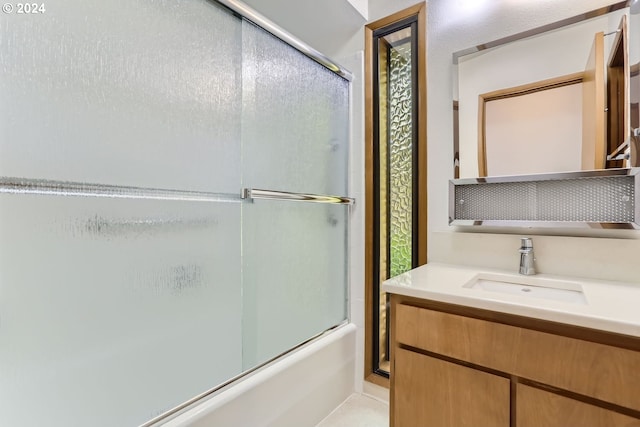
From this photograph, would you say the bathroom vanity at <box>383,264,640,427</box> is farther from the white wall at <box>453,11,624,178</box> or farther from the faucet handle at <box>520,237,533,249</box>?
the white wall at <box>453,11,624,178</box>

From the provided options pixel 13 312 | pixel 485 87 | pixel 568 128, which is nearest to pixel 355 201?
pixel 485 87

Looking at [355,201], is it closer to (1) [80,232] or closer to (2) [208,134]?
(2) [208,134]

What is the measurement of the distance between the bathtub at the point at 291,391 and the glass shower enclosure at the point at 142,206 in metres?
0.07

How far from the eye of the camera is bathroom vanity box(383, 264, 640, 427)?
2.39 feet

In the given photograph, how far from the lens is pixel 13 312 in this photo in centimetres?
80

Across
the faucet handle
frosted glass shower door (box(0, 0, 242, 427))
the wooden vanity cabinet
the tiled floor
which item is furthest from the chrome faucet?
frosted glass shower door (box(0, 0, 242, 427))

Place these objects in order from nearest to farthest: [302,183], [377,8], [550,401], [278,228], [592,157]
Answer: [550,401], [592,157], [278,228], [302,183], [377,8]

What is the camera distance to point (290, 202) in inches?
58.3

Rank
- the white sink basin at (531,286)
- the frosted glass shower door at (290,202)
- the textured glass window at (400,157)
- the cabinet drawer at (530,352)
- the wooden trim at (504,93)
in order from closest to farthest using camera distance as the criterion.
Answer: the cabinet drawer at (530,352), the white sink basin at (531,286), the wooden trim at (504,93), the frosted glass shower door at (290,202), the textured glass window at (400,157)

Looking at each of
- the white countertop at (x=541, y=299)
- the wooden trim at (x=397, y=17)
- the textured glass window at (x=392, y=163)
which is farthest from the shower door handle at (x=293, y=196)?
the wooden trim at (x=397, y=17)

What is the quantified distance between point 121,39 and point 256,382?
1254 mm

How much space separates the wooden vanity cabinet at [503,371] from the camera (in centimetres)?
73

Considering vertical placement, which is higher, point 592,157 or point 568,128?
point 568,128

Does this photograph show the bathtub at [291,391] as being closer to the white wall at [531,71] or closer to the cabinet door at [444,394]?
the cabinet door at [444,394]
